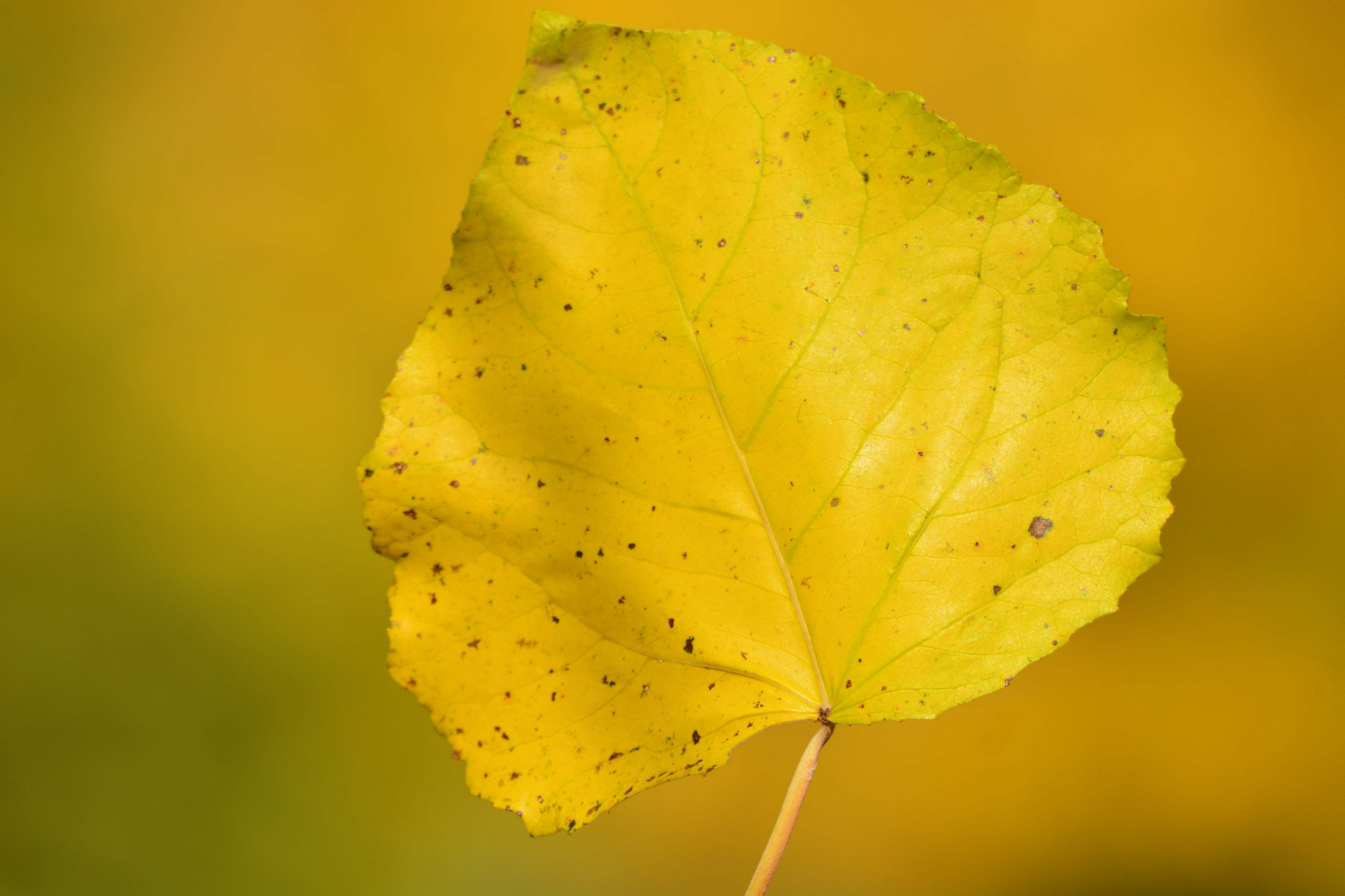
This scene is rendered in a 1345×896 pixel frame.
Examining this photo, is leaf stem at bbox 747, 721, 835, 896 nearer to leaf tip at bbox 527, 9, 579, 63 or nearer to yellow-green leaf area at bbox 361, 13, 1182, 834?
yellow-green leaf area at bbox 361, 13, 1182, 834

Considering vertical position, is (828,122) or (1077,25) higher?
(1077,25)

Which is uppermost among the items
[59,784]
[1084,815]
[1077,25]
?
[1077,25]

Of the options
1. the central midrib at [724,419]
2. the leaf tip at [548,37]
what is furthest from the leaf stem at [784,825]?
the leaf tip at [548,37]

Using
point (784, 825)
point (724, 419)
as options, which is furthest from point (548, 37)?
point (784, 825)

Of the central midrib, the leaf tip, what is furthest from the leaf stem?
the leaf tip

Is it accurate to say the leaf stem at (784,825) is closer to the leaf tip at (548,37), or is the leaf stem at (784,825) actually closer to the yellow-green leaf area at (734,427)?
the yellow-green leaf area at (734,427)

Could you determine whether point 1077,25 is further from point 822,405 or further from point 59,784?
point 59,784

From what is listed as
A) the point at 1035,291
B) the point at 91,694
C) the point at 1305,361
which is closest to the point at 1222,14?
the point at 1305,361

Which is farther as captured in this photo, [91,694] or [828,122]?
[91,694]
